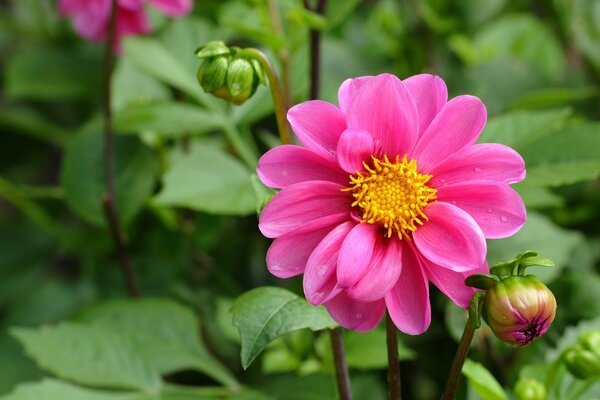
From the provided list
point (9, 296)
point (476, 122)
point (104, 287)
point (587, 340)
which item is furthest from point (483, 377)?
point (9, 296)

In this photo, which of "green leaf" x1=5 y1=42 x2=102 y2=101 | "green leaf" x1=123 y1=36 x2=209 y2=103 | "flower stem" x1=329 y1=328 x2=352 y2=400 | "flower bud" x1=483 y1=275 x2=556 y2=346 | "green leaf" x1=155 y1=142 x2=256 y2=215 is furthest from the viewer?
"green leaf" x1=5 y1=42 x2=102 y2=101

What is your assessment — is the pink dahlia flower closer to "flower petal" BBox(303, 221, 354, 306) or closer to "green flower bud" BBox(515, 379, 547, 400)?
"flower petal" BBox(303, 221, 354, 306)

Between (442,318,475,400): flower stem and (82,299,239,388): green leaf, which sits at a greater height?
(442,318,475,400): flower stem

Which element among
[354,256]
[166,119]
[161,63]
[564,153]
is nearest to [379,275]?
[354,256]

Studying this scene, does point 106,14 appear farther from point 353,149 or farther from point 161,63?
point 353,149

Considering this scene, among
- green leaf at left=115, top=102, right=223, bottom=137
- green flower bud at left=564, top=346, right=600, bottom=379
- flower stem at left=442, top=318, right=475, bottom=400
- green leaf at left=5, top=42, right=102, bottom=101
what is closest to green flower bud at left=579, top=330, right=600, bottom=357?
green flower bud at left=564, top=346, right=600, bottom=379

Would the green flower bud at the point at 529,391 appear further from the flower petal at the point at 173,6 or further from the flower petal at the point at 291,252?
the flower petal at the point at 173,6

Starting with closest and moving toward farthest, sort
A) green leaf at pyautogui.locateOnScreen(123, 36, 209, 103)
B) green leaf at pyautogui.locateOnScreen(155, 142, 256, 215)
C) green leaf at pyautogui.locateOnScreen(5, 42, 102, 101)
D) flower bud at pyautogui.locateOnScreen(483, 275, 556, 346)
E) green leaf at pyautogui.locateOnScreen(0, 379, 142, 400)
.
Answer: flower bud at pyautogui.locateOnScreen(483, 275, 556, 346) → green leaf at pyautogui.locateOnScreen(0, 379, 142, 400) → green leaf at pyautogui.locateOnScreen(155, 142, 256, 215) → green leaf at pyautogui.locateOnScreen(123, 36, 209, 103) → green leaf at pyautogui.locateOnScreen(5, 42, 102, 101)
